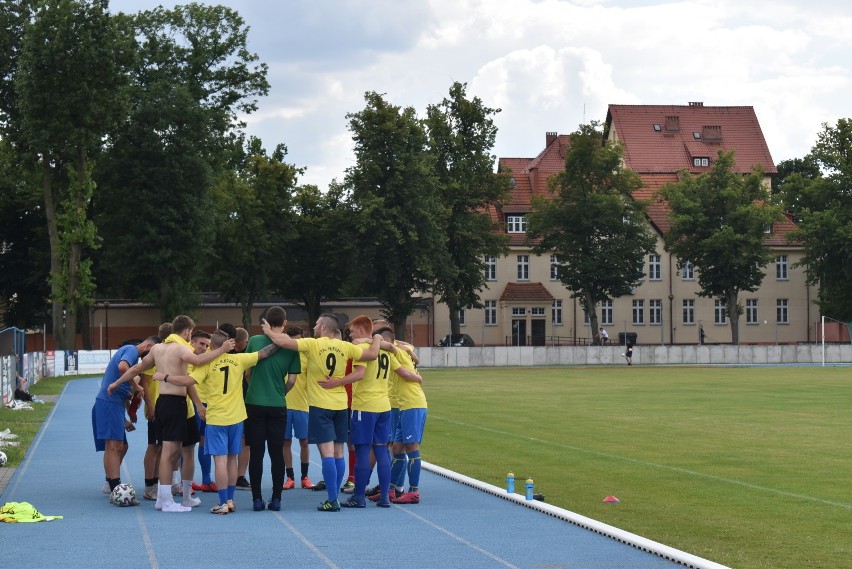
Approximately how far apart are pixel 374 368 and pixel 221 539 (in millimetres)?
2651

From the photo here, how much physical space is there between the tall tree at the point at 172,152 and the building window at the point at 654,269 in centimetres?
3359

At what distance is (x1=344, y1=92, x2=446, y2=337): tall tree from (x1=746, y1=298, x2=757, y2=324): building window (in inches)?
1092

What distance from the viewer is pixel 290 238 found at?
75.4m

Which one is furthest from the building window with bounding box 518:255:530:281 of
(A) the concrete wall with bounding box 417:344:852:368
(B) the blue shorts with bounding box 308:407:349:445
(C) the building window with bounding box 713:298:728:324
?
(B) the blue shorts with bounding box 308:407:349:445

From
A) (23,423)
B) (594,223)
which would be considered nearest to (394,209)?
(594,223)

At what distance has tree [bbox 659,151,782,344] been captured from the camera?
261 feet

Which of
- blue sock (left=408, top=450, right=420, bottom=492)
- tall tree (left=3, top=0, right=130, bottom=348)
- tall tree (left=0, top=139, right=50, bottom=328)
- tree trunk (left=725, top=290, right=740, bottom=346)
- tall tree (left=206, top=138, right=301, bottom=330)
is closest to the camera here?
blue sock (left=408, top=450, right=420, bottom=492)

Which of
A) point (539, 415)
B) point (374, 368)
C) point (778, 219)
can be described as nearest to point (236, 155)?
point (778, 219)

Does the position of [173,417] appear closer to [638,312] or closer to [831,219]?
[831,219]

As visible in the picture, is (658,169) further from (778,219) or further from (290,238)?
(290,238)

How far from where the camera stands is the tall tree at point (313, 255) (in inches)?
2985

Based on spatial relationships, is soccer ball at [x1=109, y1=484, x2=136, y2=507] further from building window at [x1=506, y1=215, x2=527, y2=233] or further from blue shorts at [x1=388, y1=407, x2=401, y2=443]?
building window at [x1=506, y1=215, x2=527, y2=233]

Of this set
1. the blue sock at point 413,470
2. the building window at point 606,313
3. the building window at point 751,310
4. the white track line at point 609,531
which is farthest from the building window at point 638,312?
the blue sock at point 413,470

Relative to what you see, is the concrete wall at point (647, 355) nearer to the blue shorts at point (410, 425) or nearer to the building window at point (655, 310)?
the building window at point (655, 310)
